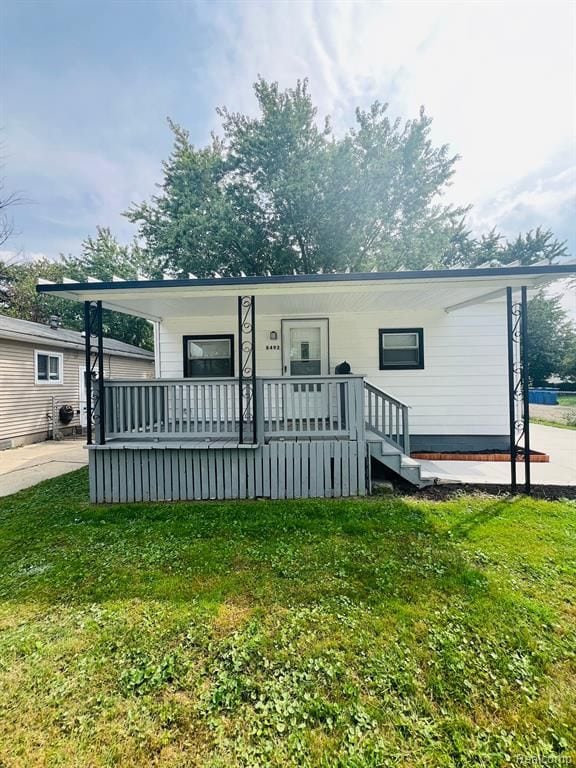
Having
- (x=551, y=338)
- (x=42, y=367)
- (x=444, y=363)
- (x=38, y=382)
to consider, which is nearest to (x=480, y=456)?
(x=444, y=363)

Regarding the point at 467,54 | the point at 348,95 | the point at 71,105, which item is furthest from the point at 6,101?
the point at 467,54

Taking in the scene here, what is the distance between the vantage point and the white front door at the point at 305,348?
7.16 meters

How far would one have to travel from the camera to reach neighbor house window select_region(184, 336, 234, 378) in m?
7.32

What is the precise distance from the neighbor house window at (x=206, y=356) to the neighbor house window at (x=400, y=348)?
3233 mm

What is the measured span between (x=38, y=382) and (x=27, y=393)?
21.8 inches

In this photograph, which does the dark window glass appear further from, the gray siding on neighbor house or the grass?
the grass

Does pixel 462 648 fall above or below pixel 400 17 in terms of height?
below

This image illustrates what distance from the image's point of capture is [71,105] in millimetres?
10094

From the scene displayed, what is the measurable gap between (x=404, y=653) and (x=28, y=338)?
11.8 m

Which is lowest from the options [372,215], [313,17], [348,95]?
[372,215]

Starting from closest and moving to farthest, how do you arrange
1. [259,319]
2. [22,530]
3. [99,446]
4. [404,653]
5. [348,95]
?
1. [404,653]
2. [22,530]
3. [99,446]
4. [259,319]
5. [348,95]

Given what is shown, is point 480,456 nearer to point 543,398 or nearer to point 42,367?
point 42,367

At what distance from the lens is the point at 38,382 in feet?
35.1

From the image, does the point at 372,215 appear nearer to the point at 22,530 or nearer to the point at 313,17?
the point at 313,17
